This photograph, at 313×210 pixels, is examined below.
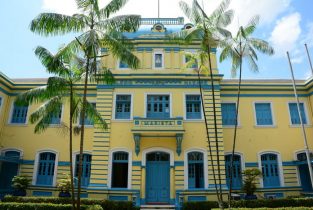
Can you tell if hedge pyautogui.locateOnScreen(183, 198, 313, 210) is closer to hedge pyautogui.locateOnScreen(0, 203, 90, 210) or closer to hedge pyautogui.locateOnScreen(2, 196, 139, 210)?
hedge pyautogui.locateOnScreen(2, 196, 139, 210)

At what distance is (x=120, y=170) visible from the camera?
15.2 metres

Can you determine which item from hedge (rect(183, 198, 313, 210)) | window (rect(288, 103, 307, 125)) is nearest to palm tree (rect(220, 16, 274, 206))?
hedge (rect(183, 198, 313, 210))

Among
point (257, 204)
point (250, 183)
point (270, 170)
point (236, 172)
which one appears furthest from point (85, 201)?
point (270, 170)

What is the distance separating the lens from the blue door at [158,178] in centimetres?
1455

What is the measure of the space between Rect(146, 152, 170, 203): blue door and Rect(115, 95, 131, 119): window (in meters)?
3.02

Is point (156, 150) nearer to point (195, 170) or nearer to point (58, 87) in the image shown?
point (195, 170)

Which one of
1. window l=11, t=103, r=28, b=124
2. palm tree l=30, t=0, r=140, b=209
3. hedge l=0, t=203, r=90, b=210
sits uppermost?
palm tree l=30, t=0, r=140, b=209

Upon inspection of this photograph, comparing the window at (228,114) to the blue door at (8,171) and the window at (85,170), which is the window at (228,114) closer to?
the window at (85,170)

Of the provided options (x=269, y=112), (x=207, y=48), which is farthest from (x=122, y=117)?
(x=269, y=112)

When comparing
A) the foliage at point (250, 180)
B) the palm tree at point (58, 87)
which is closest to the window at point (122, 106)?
the palm tree at point (58, 87)

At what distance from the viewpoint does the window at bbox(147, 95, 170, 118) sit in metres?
15.9

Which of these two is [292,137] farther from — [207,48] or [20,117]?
[20,117]

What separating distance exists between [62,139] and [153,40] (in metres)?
9.29

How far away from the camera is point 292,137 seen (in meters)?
17.1
